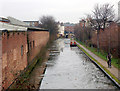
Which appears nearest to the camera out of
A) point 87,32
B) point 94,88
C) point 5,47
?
point 5,47

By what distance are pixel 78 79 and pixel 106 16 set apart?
66.7ft

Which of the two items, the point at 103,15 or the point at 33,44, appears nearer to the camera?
the point at 33,44

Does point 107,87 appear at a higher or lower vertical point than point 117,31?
lower

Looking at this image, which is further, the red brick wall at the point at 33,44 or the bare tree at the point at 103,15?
the bare tree at the point at 103,15

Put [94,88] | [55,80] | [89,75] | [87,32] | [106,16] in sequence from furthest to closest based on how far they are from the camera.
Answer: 1. [87,32]
2. [106,16]
3. [89,75]
4. [55,80]
5. [94,88]

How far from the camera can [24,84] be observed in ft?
32.9

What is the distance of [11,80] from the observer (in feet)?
32.9

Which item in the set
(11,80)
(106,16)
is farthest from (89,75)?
(106,16)

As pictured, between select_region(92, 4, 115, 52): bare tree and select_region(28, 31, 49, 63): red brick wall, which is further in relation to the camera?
select_region(92, 4, 115, 52): bare tree

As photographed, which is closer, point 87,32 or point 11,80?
point 11,80

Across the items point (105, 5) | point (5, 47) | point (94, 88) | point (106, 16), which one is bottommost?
point (94, 88)

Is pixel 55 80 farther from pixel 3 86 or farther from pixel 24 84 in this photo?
pixel 3 86

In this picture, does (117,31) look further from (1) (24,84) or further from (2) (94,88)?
(1) (24,84)

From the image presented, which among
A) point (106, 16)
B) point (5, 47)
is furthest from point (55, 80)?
point (106, 16)
